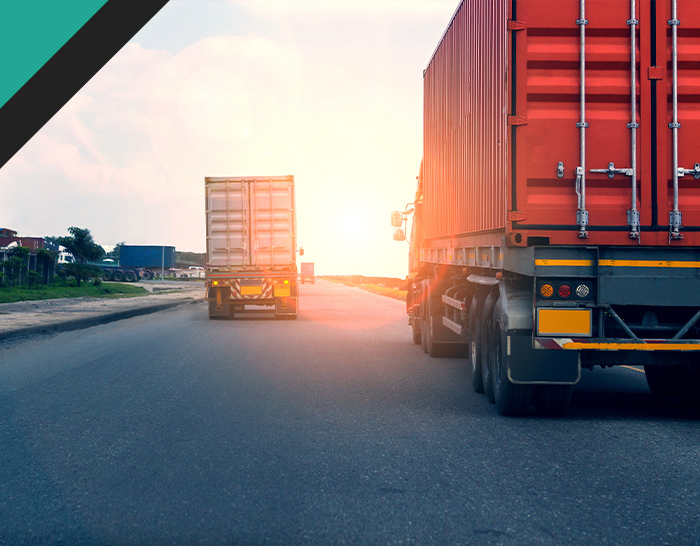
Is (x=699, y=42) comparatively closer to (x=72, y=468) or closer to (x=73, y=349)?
(x=72, y=468)

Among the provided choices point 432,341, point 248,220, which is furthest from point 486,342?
point 248,220

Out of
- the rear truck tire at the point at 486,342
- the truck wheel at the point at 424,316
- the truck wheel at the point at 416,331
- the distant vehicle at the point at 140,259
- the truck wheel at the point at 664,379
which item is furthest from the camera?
the distant vehicle at the point at 140,259

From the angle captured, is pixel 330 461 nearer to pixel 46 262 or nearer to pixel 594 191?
pixel 594 191

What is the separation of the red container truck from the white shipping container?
14121 mm

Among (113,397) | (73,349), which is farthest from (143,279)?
(113,397)

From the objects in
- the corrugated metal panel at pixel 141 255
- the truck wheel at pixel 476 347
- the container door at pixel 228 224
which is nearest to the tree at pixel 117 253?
the corrugated metal panel at pixel 141 255

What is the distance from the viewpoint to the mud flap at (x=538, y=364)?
6.42m

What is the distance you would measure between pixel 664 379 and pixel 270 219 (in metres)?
14.1

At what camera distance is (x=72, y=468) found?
16.6ft

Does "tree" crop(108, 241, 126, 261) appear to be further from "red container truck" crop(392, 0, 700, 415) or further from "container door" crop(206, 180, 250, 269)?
"red container truck" crop(392, 0, 700, 415)

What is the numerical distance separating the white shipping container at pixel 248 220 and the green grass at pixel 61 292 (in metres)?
8.92

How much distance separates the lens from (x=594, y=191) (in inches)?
253

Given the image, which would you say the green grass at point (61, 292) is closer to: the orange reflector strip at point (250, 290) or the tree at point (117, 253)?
the orange reflector strip at point (250, 290)

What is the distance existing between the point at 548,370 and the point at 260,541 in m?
3.56
